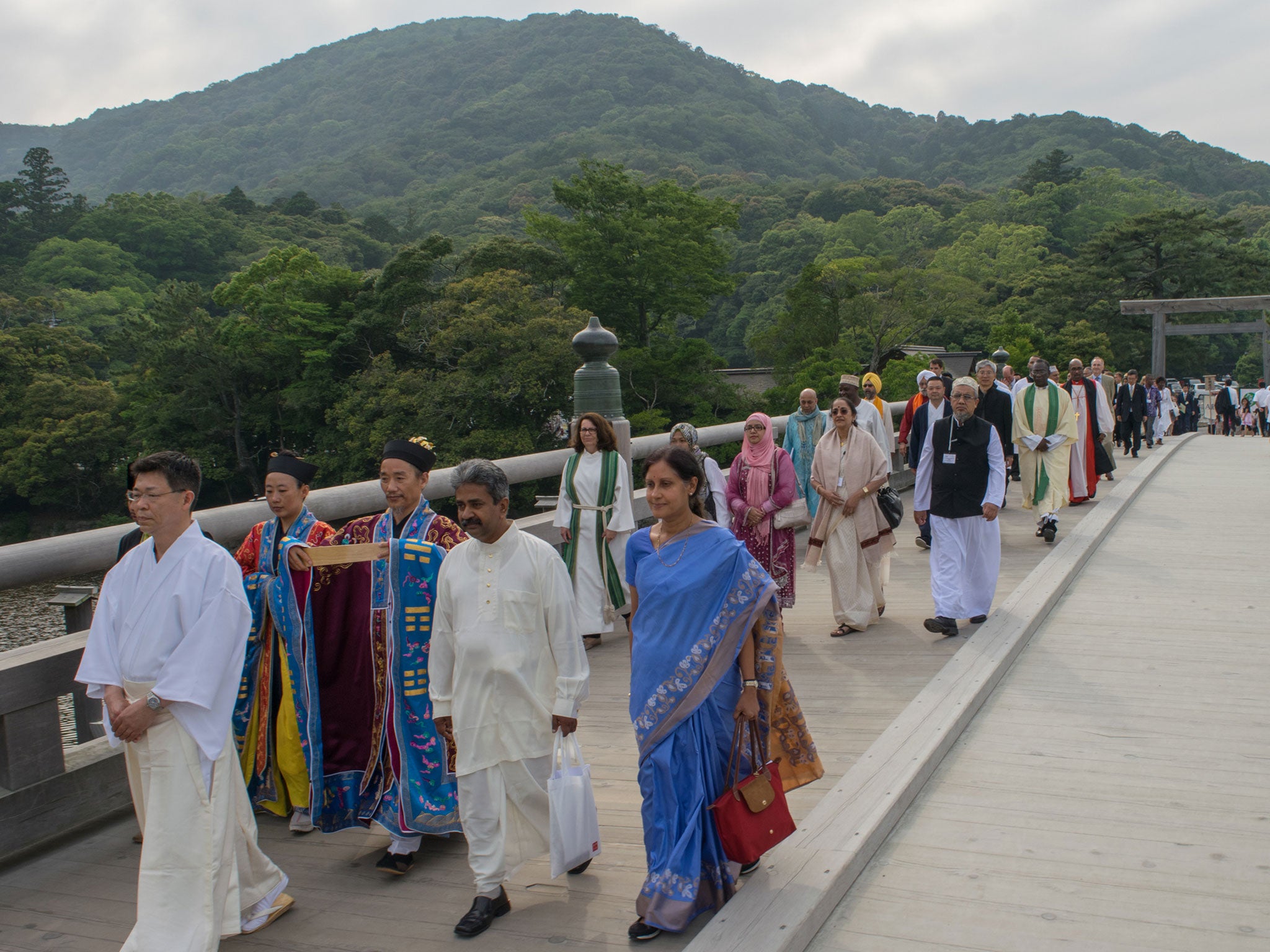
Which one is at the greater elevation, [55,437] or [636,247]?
[636,247]

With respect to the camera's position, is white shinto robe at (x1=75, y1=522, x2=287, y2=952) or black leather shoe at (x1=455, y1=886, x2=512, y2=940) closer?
white shinto robe at (x1=75, y1=522, x2=287, y2=952)

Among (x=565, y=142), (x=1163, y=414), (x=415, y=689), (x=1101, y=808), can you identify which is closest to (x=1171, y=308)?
(x=1163, y=414)

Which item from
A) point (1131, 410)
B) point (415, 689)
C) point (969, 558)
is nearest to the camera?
point (415, 689)

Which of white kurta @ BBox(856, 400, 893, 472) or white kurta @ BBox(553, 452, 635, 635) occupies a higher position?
white kurta @ BBox(856, 400, 893, 472)

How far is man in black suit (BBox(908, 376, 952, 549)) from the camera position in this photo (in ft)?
30.2

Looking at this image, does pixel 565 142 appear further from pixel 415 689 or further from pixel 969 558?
pixel 415 689

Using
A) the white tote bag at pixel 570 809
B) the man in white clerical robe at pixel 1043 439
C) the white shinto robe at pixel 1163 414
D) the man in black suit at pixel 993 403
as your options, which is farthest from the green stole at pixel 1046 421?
the white shinto robe at pixel 1163 414

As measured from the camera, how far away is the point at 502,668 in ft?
11.8

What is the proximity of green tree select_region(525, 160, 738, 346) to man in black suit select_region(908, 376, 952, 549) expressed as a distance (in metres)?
37.2

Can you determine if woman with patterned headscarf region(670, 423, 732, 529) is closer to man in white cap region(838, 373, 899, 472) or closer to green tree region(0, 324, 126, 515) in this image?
man in white cap region(838, 373, 899, 472)

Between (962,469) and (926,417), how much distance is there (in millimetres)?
2699

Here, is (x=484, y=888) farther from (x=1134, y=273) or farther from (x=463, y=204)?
(x=463, y=204)

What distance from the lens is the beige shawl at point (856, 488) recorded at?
7.25 metres

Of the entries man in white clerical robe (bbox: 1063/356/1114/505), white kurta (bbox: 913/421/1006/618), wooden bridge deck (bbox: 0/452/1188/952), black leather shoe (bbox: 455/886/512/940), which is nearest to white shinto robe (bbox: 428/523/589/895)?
black leather shoe (bbox: 455/886/512/940)
